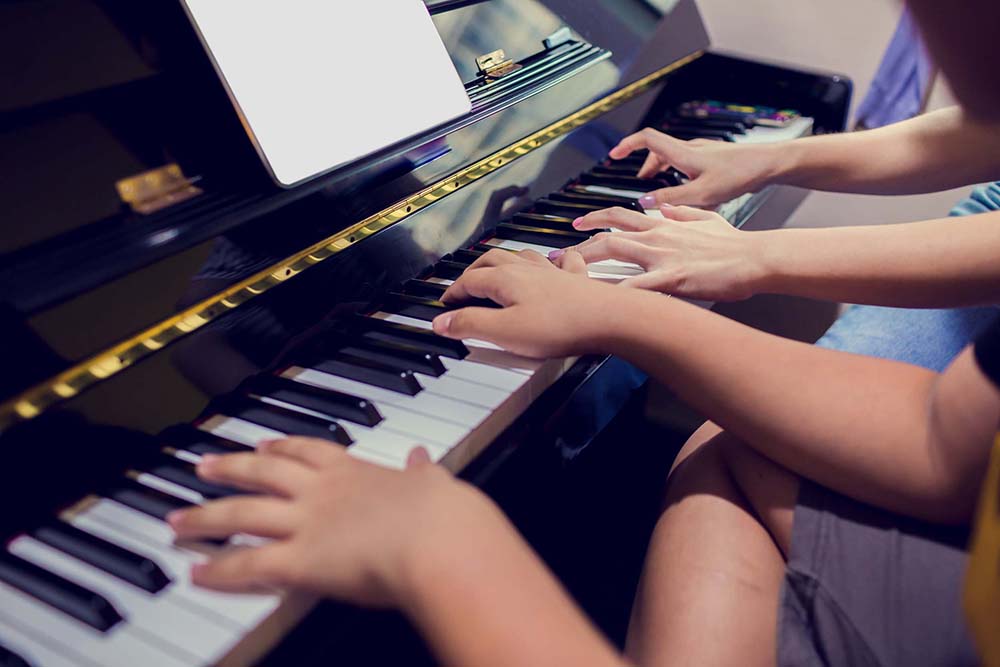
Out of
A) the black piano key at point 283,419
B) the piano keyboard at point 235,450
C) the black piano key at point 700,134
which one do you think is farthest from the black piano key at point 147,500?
the black piano key at point 700,134

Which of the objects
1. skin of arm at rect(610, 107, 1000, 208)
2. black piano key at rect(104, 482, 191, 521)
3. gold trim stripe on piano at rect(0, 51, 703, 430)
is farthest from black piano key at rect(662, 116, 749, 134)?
black piano key at rect(104, 482, 191, 521)

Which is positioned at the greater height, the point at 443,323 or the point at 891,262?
the point at 443,323

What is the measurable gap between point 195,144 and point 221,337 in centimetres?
22

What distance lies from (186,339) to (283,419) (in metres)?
0.13

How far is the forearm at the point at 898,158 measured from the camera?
111 centimetres

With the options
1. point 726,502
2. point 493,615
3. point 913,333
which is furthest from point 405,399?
point 913,333

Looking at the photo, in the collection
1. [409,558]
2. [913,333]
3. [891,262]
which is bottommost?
[913,333]

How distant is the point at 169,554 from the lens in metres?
0.54

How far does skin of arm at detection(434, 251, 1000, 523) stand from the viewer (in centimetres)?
58

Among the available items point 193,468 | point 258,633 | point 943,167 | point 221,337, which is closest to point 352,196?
point 221,337

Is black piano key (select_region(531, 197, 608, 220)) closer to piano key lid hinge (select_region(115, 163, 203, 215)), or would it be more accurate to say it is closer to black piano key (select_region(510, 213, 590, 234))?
black piano key (select_region(510, 213, 590, 234))

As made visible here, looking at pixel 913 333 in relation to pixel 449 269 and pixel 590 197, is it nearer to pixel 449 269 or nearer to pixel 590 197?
pixel 590 197

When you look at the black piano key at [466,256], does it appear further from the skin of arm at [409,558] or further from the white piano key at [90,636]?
the white piano key at [90,636]

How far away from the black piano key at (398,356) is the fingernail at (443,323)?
31mm
